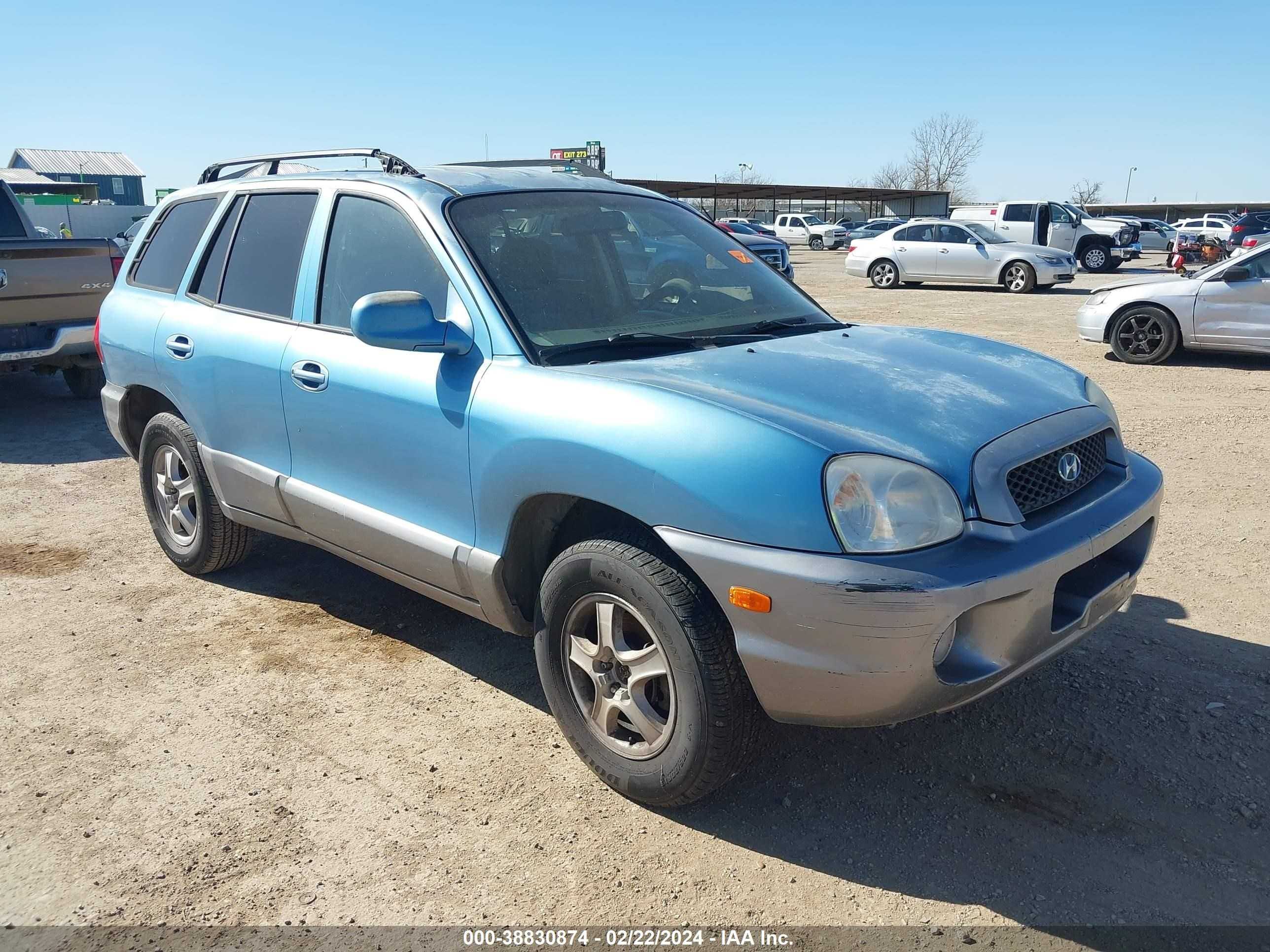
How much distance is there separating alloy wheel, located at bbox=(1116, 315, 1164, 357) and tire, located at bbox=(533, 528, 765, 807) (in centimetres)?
960

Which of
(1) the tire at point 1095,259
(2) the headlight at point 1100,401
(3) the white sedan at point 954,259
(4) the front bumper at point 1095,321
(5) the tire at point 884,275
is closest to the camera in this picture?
(2) the headlight at point 1100,401

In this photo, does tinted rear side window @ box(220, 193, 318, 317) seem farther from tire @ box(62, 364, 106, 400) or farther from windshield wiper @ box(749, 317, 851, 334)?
tire @ box(62, 364, 106, 400)

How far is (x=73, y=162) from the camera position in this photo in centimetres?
8225

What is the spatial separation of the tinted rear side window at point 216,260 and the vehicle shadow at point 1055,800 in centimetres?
311

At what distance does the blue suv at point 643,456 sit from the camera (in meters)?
2.45

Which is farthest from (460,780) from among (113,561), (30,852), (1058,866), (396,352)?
(113,561)

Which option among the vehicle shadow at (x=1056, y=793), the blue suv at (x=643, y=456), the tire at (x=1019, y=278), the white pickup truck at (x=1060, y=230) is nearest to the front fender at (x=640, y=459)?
the blue suv at (x=643, y=456)

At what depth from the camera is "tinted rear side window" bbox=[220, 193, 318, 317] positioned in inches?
156

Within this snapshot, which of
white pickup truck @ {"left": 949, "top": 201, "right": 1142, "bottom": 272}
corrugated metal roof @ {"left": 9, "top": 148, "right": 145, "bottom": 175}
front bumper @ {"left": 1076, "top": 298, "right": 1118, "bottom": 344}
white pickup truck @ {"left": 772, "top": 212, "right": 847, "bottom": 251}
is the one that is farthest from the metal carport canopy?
corrugated metal roof @ {"left": 9, "top": 148, "right": 145, "bottom": 175}

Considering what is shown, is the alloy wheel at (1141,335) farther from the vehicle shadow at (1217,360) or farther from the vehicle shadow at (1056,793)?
the vehicle shadow at (1056,793)

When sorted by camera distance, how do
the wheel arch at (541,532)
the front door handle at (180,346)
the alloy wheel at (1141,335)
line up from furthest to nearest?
the alloy wheel at (1141,335), the front door handle at (180,346), the wheel arch at (541,532)

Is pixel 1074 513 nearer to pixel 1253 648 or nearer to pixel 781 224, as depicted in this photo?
pixel 1253 648

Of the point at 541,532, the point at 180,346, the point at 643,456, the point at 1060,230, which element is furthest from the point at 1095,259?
the point at 643,456

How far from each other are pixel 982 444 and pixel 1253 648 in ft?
6.59
